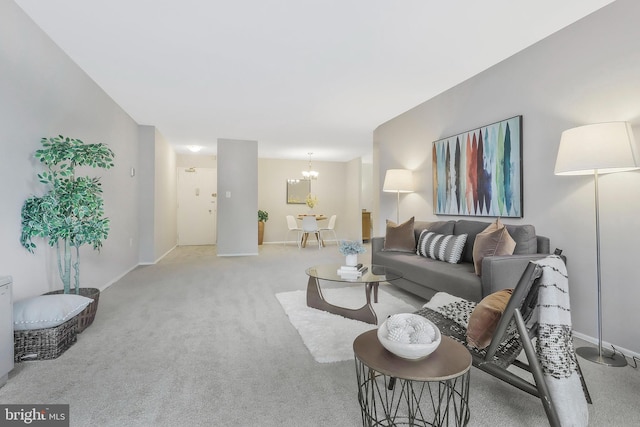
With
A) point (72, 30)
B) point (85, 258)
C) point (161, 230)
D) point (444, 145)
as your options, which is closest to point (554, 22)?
point (444, 145)

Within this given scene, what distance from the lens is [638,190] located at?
85.1 inches

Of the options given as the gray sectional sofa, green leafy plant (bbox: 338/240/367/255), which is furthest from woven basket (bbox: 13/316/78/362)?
the gray sectional sofa

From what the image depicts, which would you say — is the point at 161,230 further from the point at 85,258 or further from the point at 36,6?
the point at 36,6

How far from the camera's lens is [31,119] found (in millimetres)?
2406

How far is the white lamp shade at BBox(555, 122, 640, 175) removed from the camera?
199 centimetres

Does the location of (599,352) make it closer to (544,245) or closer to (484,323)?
(544,245)

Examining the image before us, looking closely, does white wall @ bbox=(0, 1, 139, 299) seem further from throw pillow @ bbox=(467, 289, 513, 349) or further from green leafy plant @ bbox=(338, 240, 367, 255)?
throw pillow @ bbox=(467, 289, 513, 349)

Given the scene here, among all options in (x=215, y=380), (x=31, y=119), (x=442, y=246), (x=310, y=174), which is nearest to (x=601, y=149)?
(x=442, y=246)

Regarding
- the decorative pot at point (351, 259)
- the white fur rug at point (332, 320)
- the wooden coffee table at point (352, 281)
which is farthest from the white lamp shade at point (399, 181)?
the decorative pot at point (351, 259)

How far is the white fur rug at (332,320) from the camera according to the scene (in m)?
2.21

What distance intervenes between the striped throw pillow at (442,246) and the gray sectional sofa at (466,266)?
0.07m

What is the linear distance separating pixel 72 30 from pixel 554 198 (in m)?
4.09

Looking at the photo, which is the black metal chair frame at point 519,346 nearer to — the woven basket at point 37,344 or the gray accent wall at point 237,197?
the woven basket at point 37,344

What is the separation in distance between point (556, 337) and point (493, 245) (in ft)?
4.09
